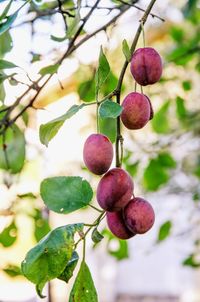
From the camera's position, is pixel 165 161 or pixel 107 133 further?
pixel 165 161

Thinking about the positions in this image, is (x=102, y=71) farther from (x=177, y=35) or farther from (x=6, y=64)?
(x=177, y=35)

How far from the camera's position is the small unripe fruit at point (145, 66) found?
2.02ft

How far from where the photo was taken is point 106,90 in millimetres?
1119

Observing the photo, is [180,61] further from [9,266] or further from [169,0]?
[169,0]

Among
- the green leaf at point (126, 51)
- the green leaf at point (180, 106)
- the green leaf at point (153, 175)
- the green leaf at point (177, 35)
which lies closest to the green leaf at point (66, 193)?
the green leaf at point (126, 51)

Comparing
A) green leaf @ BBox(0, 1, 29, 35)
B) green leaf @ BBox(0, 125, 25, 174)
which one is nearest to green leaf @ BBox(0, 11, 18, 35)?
green leaf @ BBox(0, 1, 29, 35)

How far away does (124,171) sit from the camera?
59 cm

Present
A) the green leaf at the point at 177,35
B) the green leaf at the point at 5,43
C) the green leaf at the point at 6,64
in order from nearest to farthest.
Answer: the green leaf at the point at 6,64
the green leaf at the point at 5,43
the green leaf at the point at 177,35

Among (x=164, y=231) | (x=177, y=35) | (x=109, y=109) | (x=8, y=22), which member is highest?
(x=177, y=35)

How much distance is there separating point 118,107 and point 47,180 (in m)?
0.15

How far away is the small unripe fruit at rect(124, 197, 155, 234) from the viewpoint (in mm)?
A: 596

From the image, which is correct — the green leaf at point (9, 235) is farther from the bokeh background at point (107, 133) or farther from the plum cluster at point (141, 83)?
the plum cluster at point (141, 83)

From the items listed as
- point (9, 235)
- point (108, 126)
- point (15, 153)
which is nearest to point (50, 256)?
point (108, 126)

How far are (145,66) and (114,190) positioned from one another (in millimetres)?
133
